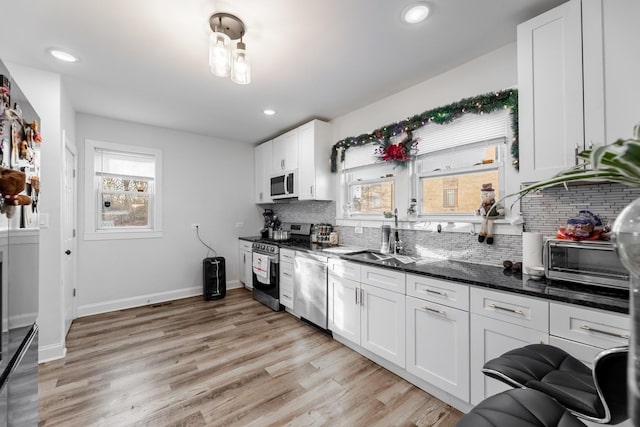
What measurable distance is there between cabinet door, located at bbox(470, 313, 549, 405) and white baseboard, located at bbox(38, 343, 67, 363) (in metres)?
3.40

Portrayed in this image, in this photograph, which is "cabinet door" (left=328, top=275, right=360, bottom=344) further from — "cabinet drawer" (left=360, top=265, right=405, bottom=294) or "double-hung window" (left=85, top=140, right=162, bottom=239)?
"double-hung window" (left=85, top=140, right=162, bottom=239)

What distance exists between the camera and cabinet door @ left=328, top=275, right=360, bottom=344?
251 cm

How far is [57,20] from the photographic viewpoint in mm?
1793

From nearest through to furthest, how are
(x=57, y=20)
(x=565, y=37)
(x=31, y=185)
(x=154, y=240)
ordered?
(x=31, y=185) → (x=565, y=37) → (x=57, y=20) → (x=154, y=240)

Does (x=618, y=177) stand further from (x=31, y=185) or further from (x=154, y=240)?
(x=154, y=240)

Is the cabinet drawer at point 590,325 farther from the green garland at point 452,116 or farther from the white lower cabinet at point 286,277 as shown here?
the white lower cabinet at point 286,277

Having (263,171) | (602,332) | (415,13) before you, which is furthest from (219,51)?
(263,171)

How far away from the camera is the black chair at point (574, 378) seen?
2.48 ft

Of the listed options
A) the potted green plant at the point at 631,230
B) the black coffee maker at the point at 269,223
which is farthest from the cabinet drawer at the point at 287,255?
the potted green plant at the point at 631,230

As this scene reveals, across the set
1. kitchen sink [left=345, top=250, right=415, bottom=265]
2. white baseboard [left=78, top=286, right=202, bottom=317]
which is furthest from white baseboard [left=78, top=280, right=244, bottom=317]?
kitchen sink [left=345, top=250, right=415, bottom=265]

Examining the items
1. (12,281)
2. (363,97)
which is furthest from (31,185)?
(363,97)

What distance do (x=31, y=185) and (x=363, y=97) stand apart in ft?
9.08

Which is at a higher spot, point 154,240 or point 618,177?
point 618,177

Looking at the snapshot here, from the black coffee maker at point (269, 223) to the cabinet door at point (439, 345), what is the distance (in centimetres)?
305
